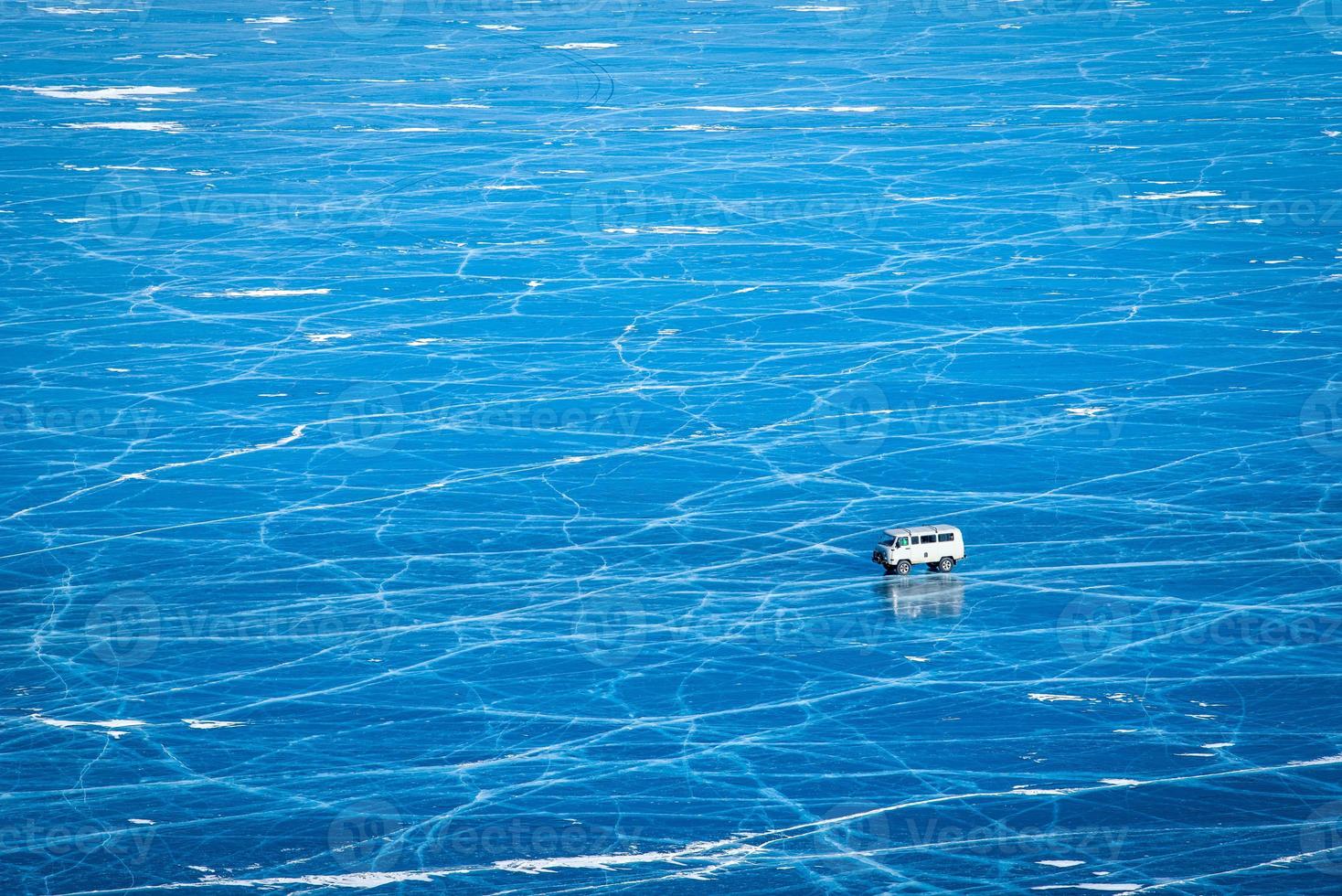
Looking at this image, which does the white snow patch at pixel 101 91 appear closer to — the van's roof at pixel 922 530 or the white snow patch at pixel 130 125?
the white snow patch at pixel 130 125

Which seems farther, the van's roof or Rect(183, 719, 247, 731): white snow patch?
the van's roof

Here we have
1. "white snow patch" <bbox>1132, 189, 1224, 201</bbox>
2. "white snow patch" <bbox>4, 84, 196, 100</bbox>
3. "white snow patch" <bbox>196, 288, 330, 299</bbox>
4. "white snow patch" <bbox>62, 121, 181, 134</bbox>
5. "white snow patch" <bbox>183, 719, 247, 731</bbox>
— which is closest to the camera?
"white snow patch" <bbox>183, 719, 247, 731</bbox>

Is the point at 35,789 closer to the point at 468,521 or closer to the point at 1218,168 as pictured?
the point at 468,521

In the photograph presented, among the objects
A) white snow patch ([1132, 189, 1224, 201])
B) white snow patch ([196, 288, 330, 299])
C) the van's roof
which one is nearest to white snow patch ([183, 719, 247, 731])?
the van's roof

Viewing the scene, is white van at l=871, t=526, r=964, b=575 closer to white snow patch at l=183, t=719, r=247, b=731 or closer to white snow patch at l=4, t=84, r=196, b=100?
white snow patch at l=183, t=719, r=247, b=731

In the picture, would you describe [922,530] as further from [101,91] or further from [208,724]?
[101,91]

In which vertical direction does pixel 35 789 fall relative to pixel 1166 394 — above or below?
below

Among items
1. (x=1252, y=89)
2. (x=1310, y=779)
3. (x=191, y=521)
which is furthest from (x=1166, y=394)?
(x=1252, y=89)
